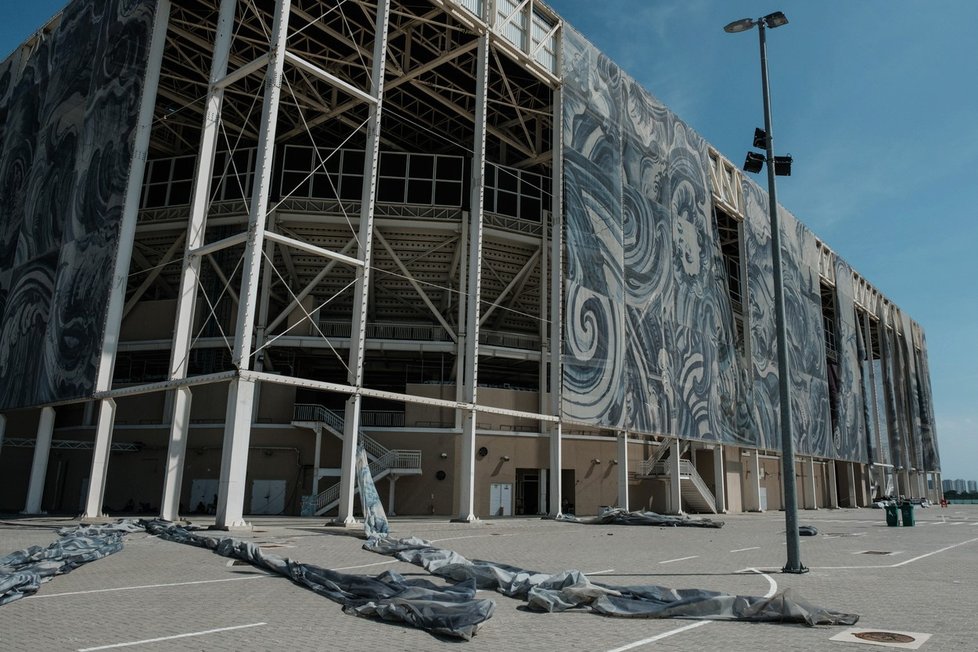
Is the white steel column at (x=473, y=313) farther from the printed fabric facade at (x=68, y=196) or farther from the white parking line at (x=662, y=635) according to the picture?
the white parking line at (x=662, y=635)

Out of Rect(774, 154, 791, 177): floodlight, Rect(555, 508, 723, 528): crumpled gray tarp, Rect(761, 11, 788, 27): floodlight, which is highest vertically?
Rect(761, 11, 788, 27): floodlight

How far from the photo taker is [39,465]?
25875 millimetres

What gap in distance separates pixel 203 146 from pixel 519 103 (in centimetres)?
1939

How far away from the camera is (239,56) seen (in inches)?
1404

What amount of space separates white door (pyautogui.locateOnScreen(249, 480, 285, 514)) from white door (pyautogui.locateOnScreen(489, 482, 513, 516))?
9991 mm

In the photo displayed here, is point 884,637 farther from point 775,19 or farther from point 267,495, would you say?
point 267,495

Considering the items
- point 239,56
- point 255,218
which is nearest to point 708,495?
point 255,218

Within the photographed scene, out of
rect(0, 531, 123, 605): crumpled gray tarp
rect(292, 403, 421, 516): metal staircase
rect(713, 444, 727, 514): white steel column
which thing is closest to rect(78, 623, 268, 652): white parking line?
rect(0, 531, 123, 605): crumpled gray tarp

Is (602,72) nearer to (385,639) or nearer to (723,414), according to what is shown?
(723,414)

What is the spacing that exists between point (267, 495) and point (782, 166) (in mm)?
27557

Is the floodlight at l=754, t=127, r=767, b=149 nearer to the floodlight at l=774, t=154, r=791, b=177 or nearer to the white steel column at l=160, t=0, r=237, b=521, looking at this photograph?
the floodlight at l=774, t=154, r=791, b=177

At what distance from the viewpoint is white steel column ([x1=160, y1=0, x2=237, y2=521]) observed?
20.2 metres

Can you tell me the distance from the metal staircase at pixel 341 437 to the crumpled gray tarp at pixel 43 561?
17138mm

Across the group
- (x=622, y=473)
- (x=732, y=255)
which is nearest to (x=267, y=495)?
(x=622, y=473)
